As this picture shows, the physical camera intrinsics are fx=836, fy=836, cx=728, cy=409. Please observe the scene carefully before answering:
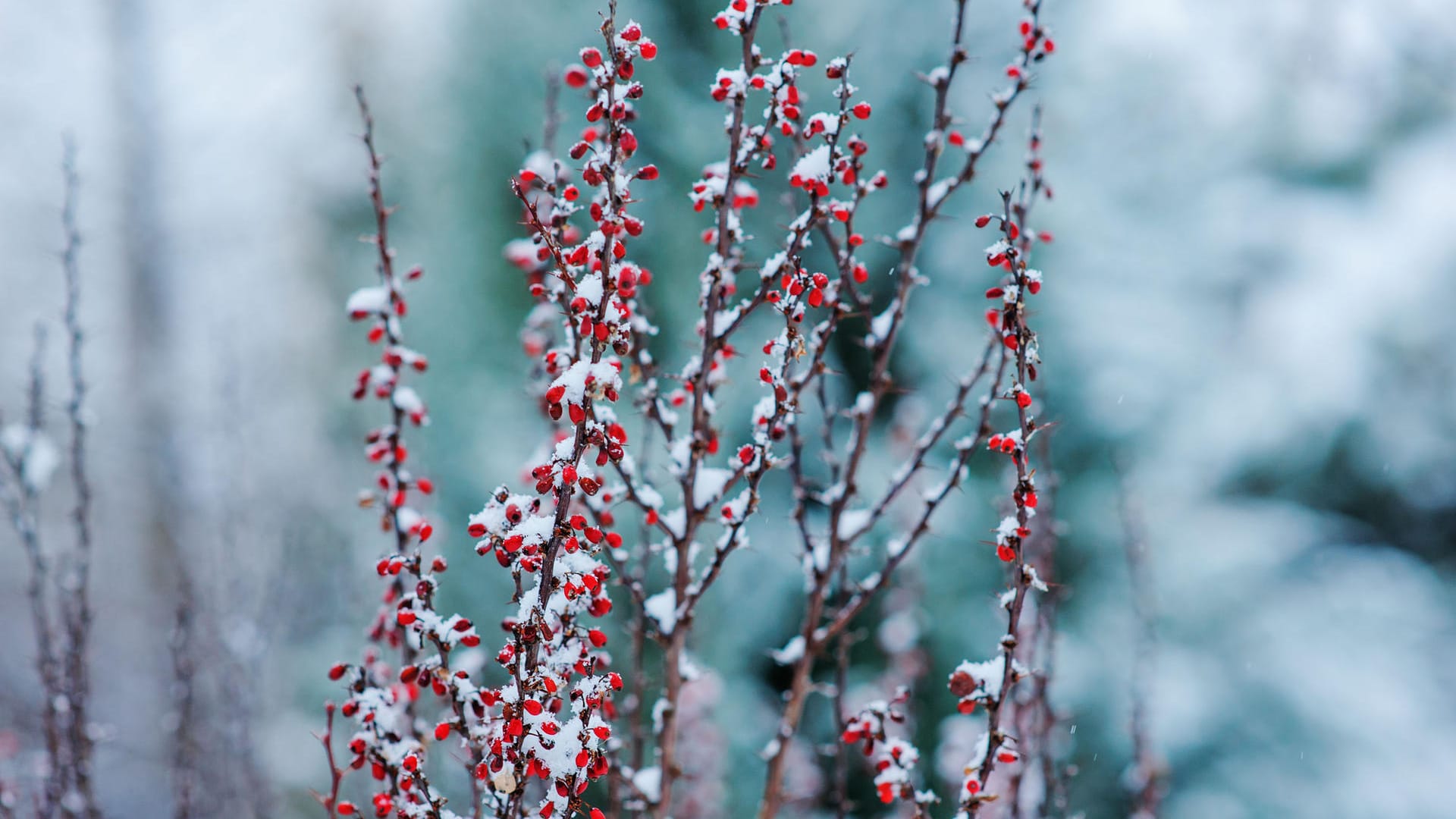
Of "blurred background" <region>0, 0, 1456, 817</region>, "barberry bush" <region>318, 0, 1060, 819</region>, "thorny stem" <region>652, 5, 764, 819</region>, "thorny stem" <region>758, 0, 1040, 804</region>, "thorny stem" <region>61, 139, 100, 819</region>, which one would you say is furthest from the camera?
"blurred background" <region>0, 0, 1456, 817</region>

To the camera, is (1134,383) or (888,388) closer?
(888,388)

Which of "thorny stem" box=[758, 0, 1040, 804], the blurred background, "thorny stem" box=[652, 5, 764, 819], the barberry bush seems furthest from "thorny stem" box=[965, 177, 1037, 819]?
the blurred background

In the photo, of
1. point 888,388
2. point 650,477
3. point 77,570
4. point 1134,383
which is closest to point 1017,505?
point 888,388

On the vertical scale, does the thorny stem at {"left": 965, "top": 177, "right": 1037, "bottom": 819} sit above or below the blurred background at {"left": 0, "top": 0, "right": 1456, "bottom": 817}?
below

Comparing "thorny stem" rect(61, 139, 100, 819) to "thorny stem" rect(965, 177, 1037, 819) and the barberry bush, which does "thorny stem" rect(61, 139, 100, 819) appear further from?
"thorny stem" rect(965, 177, 1037, 819)

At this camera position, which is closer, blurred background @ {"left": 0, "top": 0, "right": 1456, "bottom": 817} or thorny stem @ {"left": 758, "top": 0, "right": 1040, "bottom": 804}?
thorny stem @ {"left": 758, "top": 0, "right": 1040, "bottom": 804}

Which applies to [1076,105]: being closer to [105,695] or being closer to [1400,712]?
[1400,712]

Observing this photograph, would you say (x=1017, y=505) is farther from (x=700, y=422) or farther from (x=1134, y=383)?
(x=1134, y=383)

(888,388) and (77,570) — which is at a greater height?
(888,388)

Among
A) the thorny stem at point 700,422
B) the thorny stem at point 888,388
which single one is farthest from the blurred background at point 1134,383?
the thorny stem at point 700,422

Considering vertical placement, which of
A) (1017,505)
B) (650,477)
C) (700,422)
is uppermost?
(650,477)

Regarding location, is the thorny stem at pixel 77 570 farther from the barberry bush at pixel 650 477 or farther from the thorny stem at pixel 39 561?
the barberry bush at pixel 650 477

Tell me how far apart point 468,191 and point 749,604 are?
2896 mm

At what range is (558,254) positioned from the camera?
1016 millimetres
